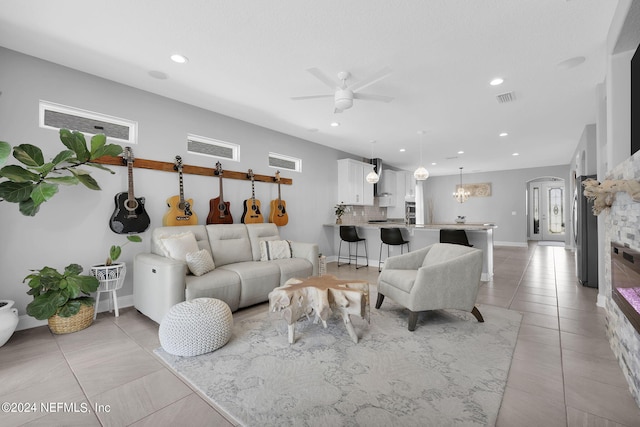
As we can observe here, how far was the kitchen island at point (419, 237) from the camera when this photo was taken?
4410 millimetres

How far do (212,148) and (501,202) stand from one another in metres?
9.38

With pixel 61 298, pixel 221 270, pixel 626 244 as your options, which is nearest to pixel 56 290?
pixel 61 298

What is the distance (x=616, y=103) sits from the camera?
7.52 ft

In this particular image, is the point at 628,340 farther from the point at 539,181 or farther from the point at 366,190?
the point at 539,181

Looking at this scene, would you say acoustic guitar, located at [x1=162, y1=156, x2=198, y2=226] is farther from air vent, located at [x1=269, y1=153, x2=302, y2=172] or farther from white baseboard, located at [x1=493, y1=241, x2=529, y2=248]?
white baseboard, located at [x1=493, y1=241, x2=529, y2=248]

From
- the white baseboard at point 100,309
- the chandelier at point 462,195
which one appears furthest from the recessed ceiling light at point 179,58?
the chandelier at point 462,195

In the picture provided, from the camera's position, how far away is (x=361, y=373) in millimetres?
1868

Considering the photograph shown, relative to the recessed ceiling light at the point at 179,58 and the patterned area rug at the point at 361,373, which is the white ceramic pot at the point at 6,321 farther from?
the recessed ceiling light at the point at 179,58

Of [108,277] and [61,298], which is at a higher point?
[108,277]

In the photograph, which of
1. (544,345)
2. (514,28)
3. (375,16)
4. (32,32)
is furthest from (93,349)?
(514,28)

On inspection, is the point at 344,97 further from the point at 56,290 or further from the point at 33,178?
the point at 56,290

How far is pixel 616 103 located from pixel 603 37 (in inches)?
25.2

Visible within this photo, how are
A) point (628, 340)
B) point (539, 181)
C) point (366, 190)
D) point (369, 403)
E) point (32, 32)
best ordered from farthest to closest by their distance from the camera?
point (539, 181) → point (366, 190) → point (32, 32) → point (628, 340) → point (369, 403)

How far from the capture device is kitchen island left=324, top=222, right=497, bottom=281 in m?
4.41
